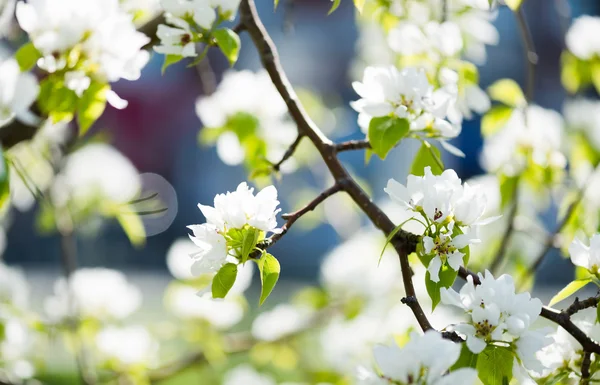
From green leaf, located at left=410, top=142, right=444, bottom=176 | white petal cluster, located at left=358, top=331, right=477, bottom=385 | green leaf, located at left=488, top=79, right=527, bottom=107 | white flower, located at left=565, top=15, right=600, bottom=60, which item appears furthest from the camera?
white flower, located at left=565, top=15, right=600, bottom=60

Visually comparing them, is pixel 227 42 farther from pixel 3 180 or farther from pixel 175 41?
pixel 3 180

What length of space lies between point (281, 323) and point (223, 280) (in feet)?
2.98

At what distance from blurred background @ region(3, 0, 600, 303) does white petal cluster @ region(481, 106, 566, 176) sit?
171 inches

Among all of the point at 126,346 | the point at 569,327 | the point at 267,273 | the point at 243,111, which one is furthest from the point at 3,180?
the point at 126,346

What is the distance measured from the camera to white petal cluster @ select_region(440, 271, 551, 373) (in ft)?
1.77

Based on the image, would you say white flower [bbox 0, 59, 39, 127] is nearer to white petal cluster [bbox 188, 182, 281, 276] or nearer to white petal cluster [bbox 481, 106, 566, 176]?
white petal cluster [bbox 188, 182, 281, 276]

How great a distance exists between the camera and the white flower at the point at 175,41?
729mm

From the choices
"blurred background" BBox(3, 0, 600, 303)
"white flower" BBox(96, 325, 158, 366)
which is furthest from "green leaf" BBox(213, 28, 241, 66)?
"blurred background" BBox(3, 0, 600, 303)

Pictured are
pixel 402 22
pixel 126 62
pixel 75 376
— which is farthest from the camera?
pixel 75 376

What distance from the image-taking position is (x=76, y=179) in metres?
1.56

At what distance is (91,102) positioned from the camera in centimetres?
78

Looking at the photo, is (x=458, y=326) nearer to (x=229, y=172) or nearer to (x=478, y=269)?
(x=478, y=269)

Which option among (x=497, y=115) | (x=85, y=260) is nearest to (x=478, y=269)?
(x=497, y=115)

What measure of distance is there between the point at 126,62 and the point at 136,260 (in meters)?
5.47
